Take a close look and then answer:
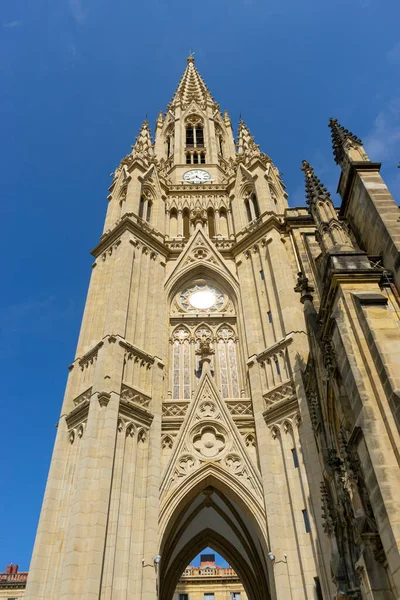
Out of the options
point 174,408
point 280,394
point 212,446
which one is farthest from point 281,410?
point 174,408

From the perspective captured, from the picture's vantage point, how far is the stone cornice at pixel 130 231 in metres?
22.7

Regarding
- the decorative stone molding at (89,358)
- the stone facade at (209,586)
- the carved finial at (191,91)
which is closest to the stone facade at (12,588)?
the stone facade at (209,586)

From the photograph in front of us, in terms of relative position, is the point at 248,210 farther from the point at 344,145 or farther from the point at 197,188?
the point at 344,145

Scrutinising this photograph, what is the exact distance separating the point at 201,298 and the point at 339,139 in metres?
10.0

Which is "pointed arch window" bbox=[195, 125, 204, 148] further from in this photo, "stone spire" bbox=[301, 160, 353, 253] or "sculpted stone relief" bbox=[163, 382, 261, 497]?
"sculpted stone relief" bbox=[163, 382, 261, 497]

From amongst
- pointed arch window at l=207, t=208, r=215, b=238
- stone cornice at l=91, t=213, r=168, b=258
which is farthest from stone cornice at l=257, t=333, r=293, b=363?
pointed arch window at l=207, t=208, r=215, b=238

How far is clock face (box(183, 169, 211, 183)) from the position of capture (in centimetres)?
3079

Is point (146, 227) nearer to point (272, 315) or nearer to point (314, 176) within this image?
point (272, 315)

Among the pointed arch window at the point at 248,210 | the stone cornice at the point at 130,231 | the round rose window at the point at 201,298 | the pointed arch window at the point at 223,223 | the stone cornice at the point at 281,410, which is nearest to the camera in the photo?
the stone cornice at the point at 281,410

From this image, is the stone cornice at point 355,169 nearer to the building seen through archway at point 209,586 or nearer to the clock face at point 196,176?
the clock face at point 196,176

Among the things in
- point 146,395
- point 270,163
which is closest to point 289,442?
point 146,395

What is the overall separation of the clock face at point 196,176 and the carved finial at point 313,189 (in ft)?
51.5

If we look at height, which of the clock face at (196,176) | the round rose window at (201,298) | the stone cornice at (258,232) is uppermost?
the clock face at (196,176)

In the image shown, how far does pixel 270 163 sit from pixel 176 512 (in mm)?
19958
